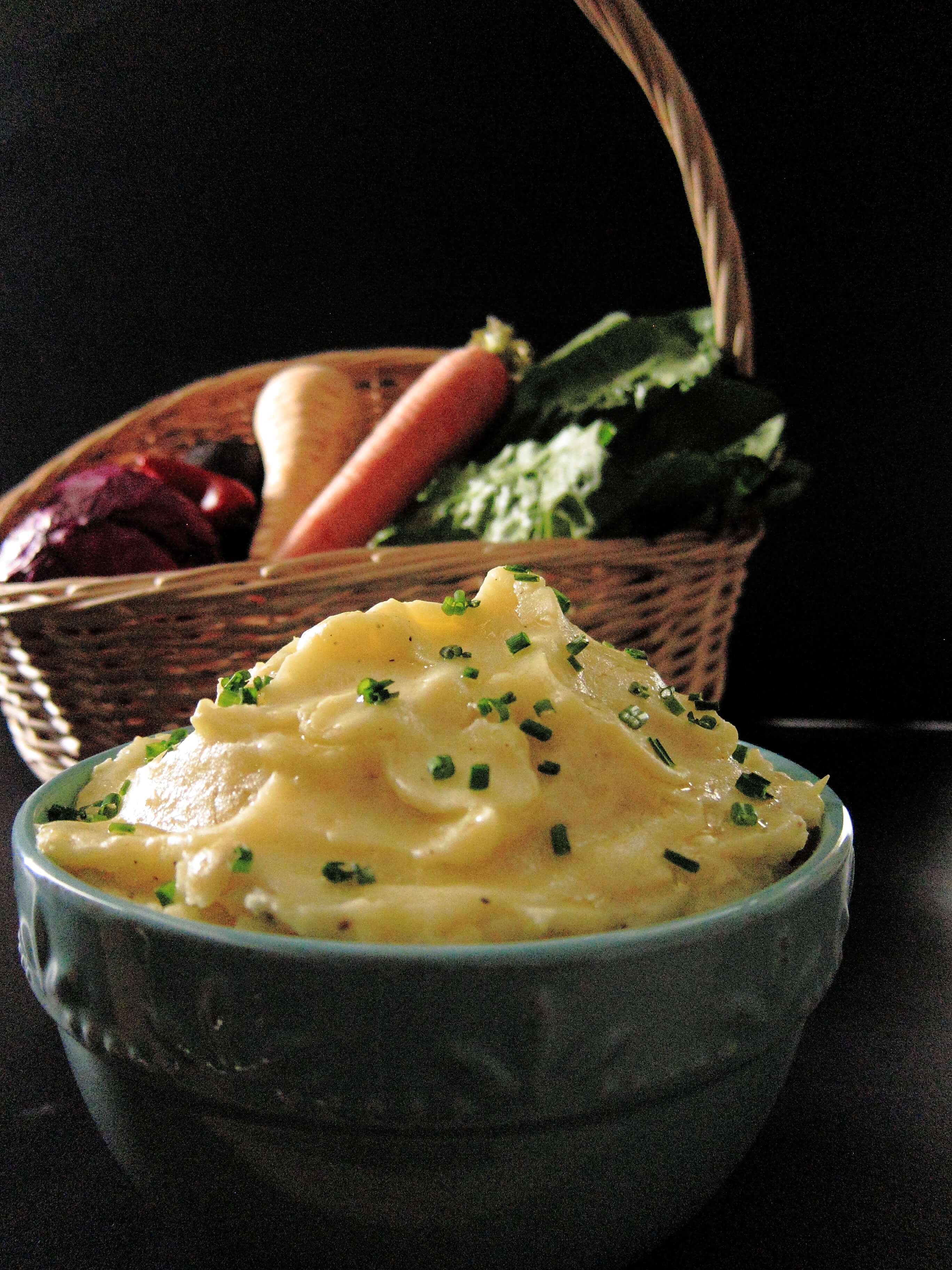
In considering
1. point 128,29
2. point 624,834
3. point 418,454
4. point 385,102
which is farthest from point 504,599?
point 128,29

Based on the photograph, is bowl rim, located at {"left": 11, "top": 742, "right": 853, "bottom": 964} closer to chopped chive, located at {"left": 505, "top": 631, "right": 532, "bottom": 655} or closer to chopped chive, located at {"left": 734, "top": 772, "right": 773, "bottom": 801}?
chopped chive, located at {"left": 734, "top": 772, "right": 773, "bottom": 801}

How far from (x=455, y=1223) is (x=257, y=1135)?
5.2 inches

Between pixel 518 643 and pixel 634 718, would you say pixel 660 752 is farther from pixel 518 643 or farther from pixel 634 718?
pixel 518 643

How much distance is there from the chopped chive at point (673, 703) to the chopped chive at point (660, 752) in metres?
0.06

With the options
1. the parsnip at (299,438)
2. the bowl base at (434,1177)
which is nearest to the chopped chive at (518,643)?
the bowl base at (434,1177)

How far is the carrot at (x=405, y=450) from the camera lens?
2.23m

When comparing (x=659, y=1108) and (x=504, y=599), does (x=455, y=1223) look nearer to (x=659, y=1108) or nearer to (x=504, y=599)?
(x=659, y=1108)

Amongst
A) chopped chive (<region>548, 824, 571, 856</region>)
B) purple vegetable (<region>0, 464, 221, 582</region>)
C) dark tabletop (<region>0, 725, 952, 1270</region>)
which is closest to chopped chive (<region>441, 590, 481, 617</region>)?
chopped chive (<region>548, 824, 571, 856</region>)

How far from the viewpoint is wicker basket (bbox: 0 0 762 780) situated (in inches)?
63.5

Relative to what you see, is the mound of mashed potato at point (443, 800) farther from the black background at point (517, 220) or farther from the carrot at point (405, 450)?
the black background at point (517, 220)

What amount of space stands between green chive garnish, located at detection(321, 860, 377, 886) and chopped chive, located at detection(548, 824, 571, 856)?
0.41 feet

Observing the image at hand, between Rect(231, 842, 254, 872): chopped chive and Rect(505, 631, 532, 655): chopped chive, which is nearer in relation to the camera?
Rect(231, 842, 254, 872): chopped chive

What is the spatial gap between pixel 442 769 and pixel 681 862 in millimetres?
174

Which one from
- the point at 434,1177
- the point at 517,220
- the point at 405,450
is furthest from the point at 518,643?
the point at 517,220
